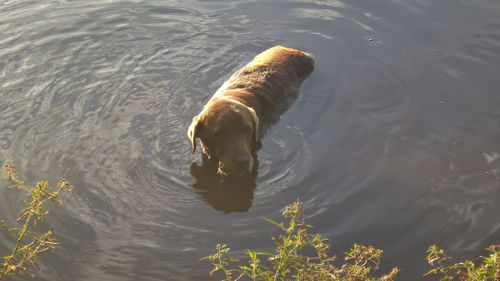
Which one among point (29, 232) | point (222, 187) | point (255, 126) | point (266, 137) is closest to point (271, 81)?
point (266, 137)

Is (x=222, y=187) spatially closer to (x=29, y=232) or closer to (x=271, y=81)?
(x=271, y=81)

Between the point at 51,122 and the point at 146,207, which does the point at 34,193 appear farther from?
the point at 51,122

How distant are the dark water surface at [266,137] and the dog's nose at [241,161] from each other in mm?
367

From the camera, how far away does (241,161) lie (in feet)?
19.2

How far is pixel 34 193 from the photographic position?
3.69 meters

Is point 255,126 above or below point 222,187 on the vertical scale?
above

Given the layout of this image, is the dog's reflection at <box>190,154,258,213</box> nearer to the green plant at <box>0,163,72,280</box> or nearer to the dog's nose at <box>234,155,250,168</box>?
the dog's nose at <box>234,155,250,168</box>

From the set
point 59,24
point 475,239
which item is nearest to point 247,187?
point 475,239

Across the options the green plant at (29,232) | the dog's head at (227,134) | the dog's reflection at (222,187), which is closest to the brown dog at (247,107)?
the dog's head at (227,134)

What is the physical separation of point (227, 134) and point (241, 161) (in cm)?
33

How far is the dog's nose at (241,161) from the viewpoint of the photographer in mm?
5836

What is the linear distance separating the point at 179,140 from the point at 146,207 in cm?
122

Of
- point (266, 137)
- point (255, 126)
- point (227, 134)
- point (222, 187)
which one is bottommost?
point (222, 187)

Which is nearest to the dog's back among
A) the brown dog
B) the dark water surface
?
the brown dog
